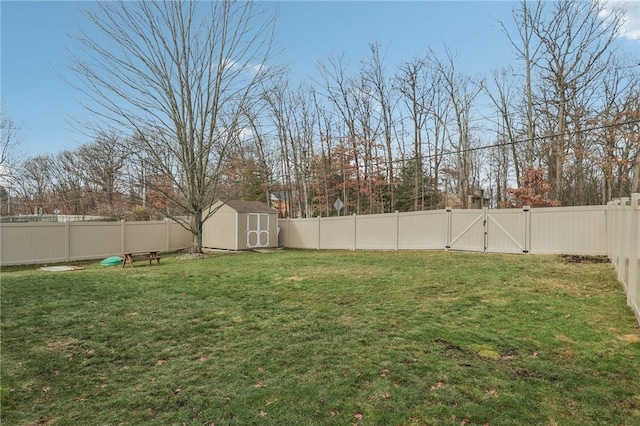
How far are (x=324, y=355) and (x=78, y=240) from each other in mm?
12074

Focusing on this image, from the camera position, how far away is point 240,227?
14742 millimetres

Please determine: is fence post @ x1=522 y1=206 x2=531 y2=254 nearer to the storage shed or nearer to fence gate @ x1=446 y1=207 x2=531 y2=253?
fence gate @ x1=446 y1=207 x2=531 y2=253

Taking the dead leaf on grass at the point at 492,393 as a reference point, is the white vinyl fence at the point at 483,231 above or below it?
above

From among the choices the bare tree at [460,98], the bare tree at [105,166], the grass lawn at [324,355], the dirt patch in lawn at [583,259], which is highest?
the bare tree at [460,98]

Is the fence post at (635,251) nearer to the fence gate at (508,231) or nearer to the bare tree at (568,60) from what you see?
the fence gate at (508,231)

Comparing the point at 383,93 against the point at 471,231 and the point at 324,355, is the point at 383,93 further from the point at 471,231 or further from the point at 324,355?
the point at 324,355

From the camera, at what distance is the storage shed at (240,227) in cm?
1477

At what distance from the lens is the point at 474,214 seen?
37.5 ft

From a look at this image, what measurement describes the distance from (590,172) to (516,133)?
386 centimetres

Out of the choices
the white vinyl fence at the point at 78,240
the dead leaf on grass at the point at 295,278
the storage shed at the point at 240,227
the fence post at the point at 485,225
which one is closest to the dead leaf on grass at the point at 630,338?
the dead leaf on grass at the point at 295,278

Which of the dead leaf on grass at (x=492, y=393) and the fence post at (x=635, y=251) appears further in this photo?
the fence post at (x=635, y=251)

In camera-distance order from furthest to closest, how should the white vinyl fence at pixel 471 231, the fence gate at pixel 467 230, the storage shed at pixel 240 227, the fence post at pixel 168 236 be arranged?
the fence post at pixel 168 236, the storage shed at pixel 240 227, the fence gate at pixel 467 230, the white vinyl fence at pixel 471 231

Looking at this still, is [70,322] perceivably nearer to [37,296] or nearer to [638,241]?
[37,296]

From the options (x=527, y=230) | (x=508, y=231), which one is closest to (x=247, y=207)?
(x=508, y=231)
